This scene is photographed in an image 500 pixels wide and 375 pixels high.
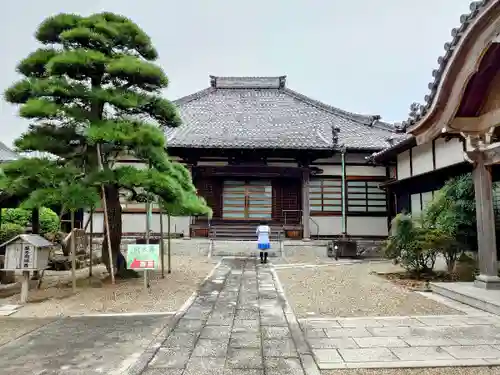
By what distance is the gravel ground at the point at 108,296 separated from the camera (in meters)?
6.46

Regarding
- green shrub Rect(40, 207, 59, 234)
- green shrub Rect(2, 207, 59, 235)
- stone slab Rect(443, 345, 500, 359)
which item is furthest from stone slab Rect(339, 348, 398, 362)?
green shrub Rect(40, 207, 59, 234)

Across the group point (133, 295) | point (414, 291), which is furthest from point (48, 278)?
point (414, 291)

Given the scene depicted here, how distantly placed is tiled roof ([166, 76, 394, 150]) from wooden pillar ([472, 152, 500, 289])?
932 cm

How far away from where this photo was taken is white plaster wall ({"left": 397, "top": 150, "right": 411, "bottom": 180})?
1367 cm

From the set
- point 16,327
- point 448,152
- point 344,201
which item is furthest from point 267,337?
point 344,201

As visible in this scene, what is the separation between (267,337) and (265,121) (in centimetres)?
1612

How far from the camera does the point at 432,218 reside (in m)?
9.73

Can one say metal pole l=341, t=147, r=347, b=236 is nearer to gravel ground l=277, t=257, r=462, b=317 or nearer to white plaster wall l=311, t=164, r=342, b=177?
white plaster wall l=311, t=164, r=342, b=177

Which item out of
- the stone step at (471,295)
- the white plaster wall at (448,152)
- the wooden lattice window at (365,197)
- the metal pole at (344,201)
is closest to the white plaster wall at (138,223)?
the metal pole at (344,201)

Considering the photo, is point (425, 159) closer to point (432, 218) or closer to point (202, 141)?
point (432, 218)

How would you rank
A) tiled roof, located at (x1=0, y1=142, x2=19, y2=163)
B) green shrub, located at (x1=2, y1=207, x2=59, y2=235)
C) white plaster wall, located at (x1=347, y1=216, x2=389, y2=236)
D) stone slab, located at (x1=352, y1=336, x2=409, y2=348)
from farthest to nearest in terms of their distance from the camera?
white plaster wall, located at (x1=347, y1=216, x2=389, y2=236)
tiled roof, located at (x1=0, y1=142, x2=19, y2=163)
green shrub, located at (x1=2, y1=207, x2=59, y2=235)
stone slab, located at (x1=352, y1=336, x2=409, y2=348)

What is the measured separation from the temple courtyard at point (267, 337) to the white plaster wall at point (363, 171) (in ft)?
35.1

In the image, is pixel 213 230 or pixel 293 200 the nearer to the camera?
pixel 213 230

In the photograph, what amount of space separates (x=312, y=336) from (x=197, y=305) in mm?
2493
